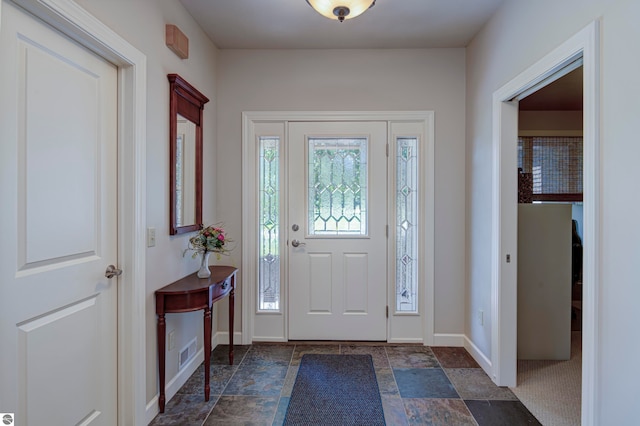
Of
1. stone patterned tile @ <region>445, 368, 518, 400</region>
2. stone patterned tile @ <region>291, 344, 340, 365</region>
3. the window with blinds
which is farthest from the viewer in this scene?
the window with blinds

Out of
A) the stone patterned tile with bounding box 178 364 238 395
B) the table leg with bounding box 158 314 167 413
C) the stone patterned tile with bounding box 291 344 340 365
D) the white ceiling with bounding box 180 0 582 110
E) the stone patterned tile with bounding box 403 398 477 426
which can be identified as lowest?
the stone patterned tile with bounding box 403 398 477 426

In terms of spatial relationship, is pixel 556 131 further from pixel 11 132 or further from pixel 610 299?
pixel 11 132

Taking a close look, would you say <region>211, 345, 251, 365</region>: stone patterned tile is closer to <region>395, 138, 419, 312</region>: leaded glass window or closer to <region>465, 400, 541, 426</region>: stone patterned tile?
<region>395, 138, 419, 312</region>: leaded glass window

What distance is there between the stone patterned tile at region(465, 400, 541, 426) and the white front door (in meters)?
2.12

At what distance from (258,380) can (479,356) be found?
5.76 ft

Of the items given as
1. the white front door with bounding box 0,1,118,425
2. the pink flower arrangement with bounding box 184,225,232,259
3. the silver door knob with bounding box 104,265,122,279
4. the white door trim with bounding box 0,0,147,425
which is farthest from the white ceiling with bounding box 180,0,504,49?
the silver door knob with bounding box 104,265,122,279

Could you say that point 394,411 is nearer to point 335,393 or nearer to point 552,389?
point 335,393

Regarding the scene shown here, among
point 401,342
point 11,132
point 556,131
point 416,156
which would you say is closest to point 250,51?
point 416,156

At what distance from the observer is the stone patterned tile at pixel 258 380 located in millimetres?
2241

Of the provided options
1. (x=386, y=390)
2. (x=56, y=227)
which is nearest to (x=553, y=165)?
(x=386, y=390)

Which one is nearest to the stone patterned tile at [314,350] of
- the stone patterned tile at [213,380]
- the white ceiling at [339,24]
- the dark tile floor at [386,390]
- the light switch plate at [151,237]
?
the dark tile floor at [386,390]

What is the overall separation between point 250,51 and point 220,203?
1436mm

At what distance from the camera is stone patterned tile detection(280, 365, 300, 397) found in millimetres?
2234

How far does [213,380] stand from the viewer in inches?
94.1
